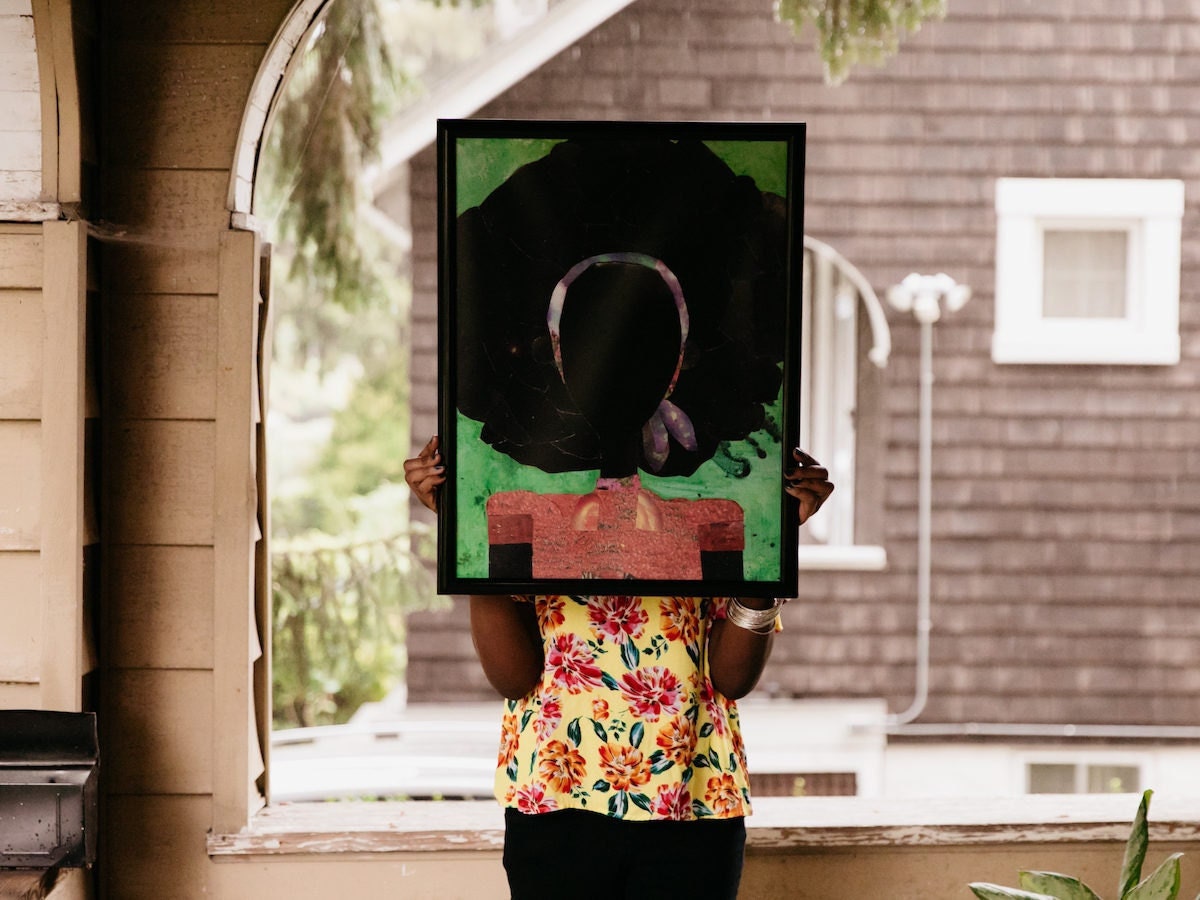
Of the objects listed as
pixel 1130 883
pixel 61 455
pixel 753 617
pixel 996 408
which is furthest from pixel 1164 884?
pixel 996 408

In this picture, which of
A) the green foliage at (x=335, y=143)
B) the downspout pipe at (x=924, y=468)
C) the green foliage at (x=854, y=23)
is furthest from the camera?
the downspout pipe at (x=924, y=468)

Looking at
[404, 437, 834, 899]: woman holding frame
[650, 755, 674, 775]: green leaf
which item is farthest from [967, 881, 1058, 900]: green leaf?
[650, 755, 674, 775]: green leaf

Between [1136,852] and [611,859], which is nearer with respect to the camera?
[611,859]

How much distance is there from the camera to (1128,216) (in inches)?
161

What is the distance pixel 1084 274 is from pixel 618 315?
10.6ft

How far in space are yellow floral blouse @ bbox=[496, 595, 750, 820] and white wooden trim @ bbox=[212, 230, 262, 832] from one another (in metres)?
0.56

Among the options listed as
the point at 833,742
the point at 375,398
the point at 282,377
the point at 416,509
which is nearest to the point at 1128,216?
the point at 833,742

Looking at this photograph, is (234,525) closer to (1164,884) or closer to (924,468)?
(1164,884)

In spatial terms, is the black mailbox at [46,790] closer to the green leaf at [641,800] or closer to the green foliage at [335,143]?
the green leaf at [641,800]

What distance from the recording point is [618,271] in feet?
4.65

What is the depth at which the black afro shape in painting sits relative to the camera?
1.42m

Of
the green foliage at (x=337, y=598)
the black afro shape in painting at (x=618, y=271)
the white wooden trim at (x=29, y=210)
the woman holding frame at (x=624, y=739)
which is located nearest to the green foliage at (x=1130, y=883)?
the woman holding frame at (x=624, y=739)

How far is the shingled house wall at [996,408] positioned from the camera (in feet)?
13.5

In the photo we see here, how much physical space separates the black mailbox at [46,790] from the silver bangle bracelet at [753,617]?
3.08ft
